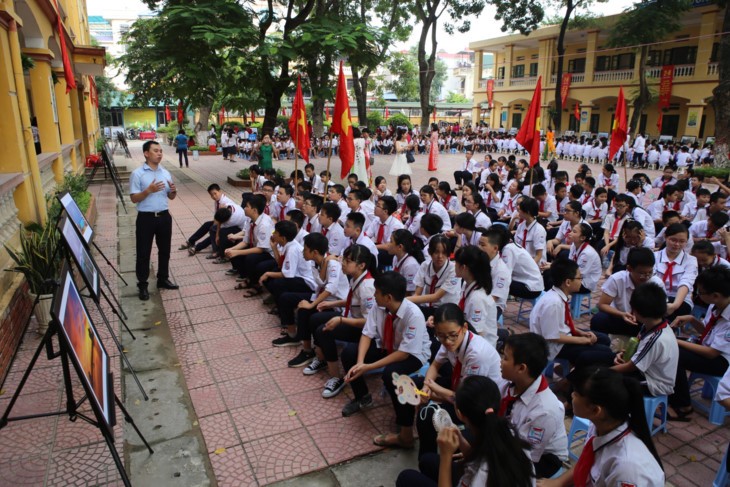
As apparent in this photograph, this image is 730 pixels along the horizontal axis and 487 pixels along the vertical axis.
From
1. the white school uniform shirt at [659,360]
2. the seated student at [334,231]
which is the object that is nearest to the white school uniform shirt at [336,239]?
the seated student at [334,231]

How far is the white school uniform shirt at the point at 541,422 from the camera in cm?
267

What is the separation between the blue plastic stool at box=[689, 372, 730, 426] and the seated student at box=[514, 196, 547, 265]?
230cm

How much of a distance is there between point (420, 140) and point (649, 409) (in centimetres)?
2529

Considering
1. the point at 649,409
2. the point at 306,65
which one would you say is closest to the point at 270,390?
the point at 649,409

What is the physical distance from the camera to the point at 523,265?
5477 millimetres

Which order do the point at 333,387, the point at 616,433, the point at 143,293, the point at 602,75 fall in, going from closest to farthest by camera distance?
the point at 616,433 < the point at 333,387 < the point at 143,293 < the point at 602,75

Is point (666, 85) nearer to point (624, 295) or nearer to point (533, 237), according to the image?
point (533, 237)

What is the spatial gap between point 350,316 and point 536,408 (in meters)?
2.01

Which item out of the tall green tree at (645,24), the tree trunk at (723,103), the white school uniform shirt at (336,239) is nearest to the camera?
the white school uniform shirt at (336,239)

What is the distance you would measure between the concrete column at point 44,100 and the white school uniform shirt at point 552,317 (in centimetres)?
821

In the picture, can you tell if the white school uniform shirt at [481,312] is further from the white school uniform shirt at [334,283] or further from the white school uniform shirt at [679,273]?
the white school uniform shirt at [679,273]

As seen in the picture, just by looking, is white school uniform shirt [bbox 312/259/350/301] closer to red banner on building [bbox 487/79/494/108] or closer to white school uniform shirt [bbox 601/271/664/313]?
white school uniform shirt [bbox 601/271/664/313]

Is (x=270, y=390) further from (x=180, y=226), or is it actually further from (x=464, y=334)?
(x=180, y=226)

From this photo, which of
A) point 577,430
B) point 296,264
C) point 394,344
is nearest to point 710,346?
point 577,430
